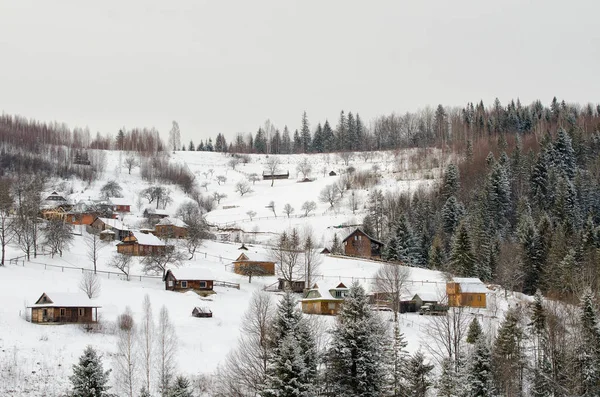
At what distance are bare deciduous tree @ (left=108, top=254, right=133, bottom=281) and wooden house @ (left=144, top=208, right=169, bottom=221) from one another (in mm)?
38555

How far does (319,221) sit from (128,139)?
91.5m

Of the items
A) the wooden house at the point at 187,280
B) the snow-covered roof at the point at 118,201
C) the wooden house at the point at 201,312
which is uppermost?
the snow-covered roof at the point at 118,201

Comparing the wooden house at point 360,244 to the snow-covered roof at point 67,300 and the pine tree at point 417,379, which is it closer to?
the snow-covered roof at point 67,300

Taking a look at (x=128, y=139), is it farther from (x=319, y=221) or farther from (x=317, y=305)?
(x=317, y=305)

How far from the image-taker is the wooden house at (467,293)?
65125 millimetres

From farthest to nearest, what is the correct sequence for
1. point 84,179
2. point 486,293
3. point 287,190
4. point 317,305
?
point 287,190, point 84,179, point 486,293, point 317,305

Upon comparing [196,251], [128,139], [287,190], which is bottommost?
[196,251]

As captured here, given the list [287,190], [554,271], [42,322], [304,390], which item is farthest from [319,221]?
[304,390]

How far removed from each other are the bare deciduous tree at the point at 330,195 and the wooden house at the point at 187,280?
210 feet

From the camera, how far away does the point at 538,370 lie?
39.4 metres

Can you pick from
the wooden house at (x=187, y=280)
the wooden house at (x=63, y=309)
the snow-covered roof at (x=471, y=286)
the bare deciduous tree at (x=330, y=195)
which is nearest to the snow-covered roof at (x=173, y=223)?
the wooden house at (x=187, y=280)

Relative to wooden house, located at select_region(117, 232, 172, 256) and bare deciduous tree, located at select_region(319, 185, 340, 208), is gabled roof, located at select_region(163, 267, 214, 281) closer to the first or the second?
wooden house, located at select_region(117, 232, 172, 256)

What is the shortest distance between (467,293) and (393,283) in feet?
22.9

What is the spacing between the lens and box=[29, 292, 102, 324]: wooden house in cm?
5191
